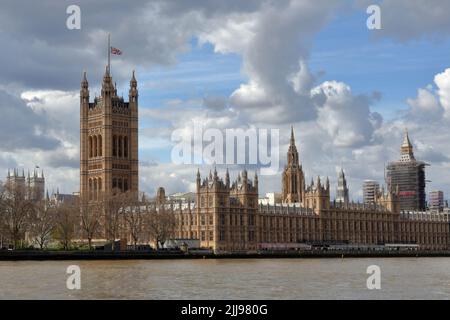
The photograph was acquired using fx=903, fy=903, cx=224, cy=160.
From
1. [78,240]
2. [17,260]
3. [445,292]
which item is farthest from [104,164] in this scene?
[445,292]

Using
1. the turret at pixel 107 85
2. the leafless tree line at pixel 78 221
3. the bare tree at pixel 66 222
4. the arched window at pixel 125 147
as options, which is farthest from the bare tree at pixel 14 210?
the turret at pixel 107 85

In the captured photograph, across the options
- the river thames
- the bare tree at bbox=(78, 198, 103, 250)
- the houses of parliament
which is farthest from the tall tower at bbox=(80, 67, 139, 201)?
the river thames

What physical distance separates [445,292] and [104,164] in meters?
136

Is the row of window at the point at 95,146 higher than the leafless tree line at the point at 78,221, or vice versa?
the row of window at the point at 95,146

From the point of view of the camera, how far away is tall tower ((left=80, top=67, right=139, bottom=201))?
188 metres

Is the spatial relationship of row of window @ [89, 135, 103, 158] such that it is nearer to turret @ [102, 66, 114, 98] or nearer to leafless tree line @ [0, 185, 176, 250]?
turret @ [102, 66, 114, 98]

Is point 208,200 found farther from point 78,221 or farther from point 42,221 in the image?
point 42,221

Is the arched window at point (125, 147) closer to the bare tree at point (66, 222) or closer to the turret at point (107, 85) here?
the turret at point (107, 85)

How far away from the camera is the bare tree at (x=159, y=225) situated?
14888 cm

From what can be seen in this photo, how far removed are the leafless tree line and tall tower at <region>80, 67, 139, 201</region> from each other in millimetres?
25937

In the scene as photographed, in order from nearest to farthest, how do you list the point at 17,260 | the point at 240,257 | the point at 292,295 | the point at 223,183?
the point at 292,295 < the point at 17,260 < the point at 240,257 < the point at 223,183
